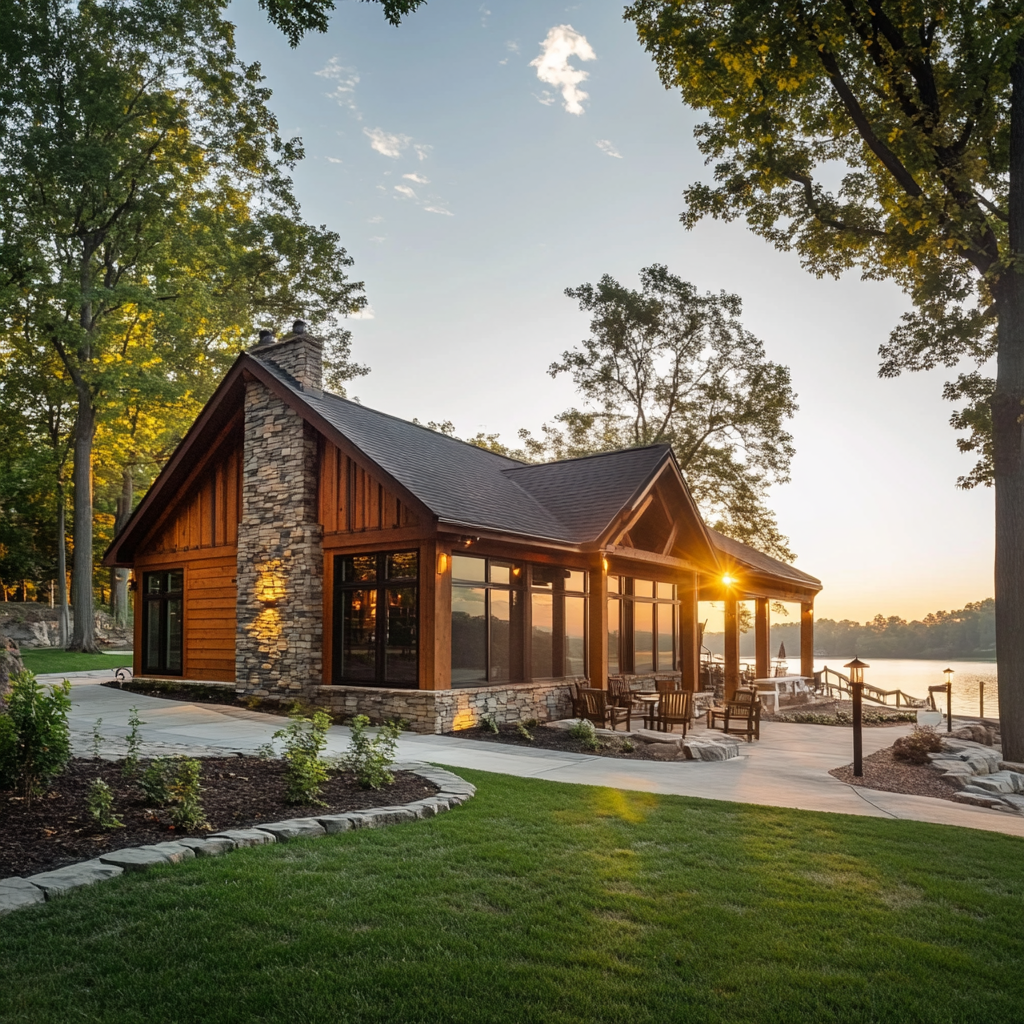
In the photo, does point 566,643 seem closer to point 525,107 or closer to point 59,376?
point 525,107

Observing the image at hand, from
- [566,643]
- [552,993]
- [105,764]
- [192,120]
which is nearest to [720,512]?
Result: [566,643]

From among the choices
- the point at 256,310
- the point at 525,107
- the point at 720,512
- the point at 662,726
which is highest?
the point at 256,310

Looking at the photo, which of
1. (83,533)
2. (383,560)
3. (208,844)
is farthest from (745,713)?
(83,533)

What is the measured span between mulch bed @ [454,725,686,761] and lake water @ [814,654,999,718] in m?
23.4

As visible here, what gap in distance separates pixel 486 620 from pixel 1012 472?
8.28 metres

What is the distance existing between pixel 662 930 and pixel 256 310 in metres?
28.6

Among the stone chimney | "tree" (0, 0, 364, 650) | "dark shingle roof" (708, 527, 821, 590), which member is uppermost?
"tree" (0, 0, 364, 650)

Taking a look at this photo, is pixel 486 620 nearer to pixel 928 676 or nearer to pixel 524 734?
pixel 524 734

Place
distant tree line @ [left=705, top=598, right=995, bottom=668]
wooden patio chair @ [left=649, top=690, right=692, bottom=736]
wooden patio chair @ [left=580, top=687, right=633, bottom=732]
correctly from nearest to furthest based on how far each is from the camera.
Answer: wooden patio chair @ [left=649, top=690, right=692, bottom=736]
wooden patio chair @ [left=580, top=687, right=633, bottom=732]
distant tree line @ [left=705, top=598, right=995, bottom=668]

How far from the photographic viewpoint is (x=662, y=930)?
398 centimetres

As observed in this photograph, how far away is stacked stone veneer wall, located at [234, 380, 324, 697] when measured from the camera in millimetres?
13219

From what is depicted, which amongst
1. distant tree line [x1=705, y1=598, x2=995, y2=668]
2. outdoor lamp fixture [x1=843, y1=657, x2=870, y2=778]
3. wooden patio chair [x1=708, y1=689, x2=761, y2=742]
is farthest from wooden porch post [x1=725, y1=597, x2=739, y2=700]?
distant tree line [x1=705, y1=598, x2=995, y2=668]

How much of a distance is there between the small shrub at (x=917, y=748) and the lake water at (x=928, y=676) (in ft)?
70.5

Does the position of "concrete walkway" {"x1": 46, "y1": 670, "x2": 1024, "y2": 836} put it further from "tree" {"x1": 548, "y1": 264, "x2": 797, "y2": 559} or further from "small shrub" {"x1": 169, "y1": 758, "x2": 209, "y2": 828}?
"tree" {"x1": 548, "y1": 264, "x2": 797, "y2": 559}
